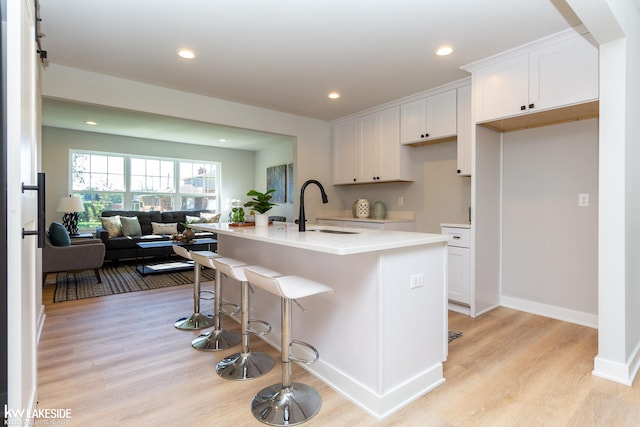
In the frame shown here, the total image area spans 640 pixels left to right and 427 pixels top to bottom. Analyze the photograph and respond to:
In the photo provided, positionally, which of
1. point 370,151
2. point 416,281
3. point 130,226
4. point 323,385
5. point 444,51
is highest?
point 444,51

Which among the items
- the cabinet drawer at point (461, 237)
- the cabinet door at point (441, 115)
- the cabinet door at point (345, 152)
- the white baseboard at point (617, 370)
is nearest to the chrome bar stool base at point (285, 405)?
the white baseboard at point (617, 370)

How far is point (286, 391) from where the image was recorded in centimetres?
184

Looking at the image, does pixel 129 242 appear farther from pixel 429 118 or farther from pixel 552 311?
pixel 552 311

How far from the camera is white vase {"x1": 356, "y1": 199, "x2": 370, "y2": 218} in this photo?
4.97m

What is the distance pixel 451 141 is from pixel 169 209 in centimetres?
606

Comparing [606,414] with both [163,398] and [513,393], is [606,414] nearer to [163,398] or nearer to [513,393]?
[513,393]

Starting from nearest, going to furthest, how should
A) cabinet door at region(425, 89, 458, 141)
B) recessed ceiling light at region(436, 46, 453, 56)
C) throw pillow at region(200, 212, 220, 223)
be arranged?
recessed ceiling light at region(436, 46, 453, 56) < cabinet door at region(425, 89, 458, 141) < throw pillow at region(200, 212, 220, 223)

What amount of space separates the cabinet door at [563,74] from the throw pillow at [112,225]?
21.0 feet

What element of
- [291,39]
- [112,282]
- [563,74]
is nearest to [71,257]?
[112,282]

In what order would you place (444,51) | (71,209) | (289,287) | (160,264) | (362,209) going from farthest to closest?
(71,209), (160,264), (362,209), (444,51), (289,287)

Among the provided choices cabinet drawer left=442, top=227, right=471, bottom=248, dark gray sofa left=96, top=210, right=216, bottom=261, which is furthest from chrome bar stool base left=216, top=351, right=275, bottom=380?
dark gray sofa left=96, top=210, right=216, bottom=261

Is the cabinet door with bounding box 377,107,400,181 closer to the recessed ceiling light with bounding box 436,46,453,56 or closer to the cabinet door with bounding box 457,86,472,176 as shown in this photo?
the cabinet door with bounding box 457,86,472,176

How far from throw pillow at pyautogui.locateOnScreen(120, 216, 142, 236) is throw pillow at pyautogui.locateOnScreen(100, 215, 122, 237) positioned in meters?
0.07

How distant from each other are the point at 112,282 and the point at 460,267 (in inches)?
176
